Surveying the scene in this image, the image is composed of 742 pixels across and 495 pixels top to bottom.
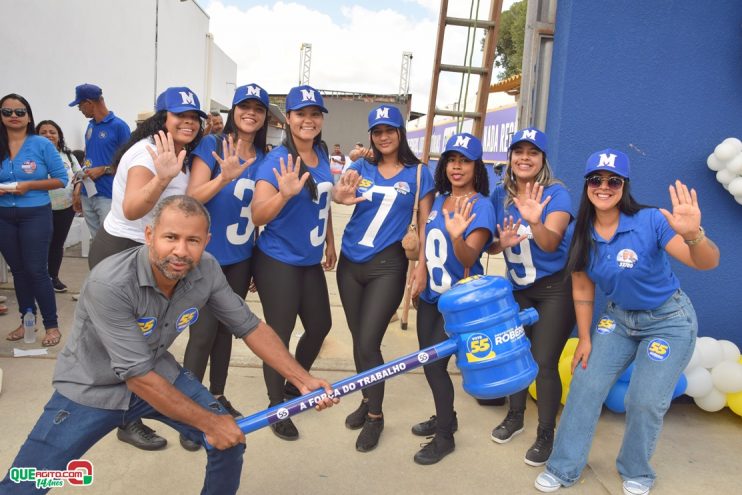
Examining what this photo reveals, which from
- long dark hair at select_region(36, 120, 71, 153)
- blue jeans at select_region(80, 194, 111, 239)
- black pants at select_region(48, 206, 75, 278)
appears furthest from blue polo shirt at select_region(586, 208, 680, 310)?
long dark hair at select_region(36, 120, 71, 153)

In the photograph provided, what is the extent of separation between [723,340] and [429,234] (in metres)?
2.64

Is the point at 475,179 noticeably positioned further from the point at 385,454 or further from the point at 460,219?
the point at 385,454

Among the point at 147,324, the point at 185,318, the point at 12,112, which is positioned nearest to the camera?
the point at 147,324

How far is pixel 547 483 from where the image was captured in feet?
9.91

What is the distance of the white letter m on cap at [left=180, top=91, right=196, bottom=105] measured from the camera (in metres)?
3.10

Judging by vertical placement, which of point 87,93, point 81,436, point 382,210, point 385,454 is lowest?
point 385,454

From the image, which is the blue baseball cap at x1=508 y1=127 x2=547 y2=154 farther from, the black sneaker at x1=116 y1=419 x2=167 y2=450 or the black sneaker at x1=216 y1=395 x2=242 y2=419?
the black sneaker at x1=116 y1=419 x2=167 y2=450

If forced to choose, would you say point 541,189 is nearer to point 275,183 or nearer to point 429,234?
point 429,234

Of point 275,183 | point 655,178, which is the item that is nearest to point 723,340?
point 655,178

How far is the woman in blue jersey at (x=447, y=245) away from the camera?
3.09 metres

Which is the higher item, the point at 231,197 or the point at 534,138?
the point at 534,138

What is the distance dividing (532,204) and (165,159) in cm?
186

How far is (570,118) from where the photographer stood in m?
4.31

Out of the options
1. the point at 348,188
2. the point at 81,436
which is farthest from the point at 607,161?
the point at 81,436
